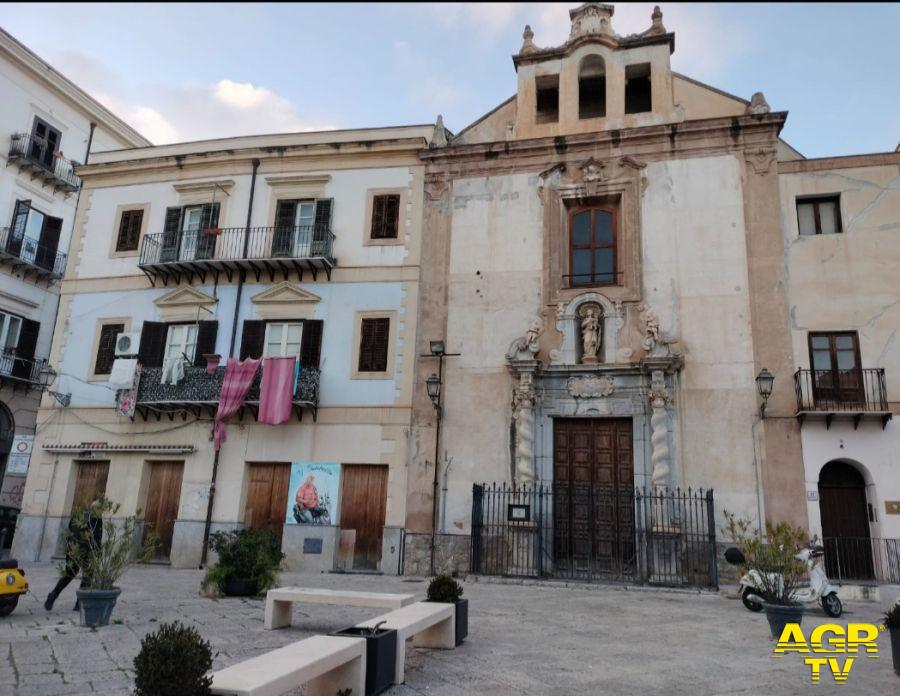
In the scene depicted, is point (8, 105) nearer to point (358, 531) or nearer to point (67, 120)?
point (67, 120)

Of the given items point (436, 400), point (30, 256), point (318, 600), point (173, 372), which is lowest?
point (318, 600)

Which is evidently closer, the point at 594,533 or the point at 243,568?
the point at 243,568

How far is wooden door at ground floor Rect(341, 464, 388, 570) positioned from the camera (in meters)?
16.9

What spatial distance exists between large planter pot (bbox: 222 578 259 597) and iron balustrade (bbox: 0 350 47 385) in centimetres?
1536

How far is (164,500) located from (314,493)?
4.51 meters

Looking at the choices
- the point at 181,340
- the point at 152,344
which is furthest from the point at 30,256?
the point at 181,340

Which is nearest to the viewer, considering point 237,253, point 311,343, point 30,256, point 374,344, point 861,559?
point 861,559

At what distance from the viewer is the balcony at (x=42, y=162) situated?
2369cm

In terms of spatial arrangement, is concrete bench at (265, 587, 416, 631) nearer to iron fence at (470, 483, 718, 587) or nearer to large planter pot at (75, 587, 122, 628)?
large planter pot at (75, 587, 122, 628)

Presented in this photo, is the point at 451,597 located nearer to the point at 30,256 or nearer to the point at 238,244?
the point at 238,244

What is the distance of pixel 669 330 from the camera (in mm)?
16281

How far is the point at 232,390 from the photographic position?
17.8m

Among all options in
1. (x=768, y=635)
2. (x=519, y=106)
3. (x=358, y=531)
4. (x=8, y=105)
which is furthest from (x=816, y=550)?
(x=8, y=105)

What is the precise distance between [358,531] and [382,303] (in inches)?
235
